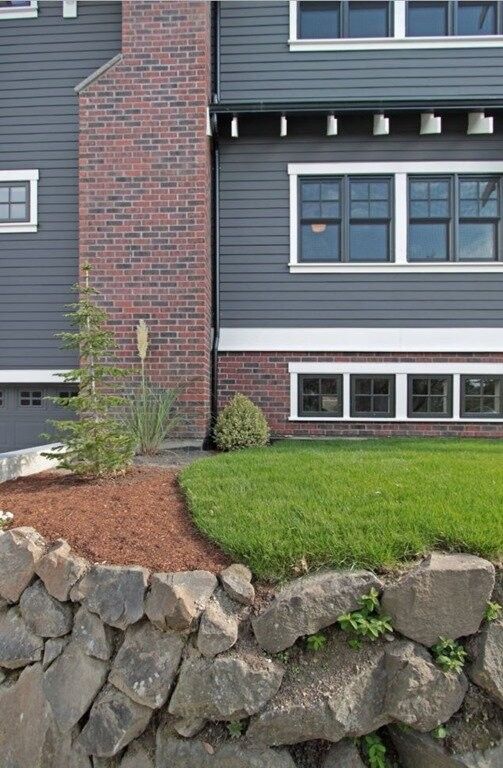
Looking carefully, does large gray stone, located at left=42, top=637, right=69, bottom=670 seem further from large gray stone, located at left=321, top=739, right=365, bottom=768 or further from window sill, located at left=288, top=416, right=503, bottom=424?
window sill, located at left=288, top=416, right=503, bottom=424

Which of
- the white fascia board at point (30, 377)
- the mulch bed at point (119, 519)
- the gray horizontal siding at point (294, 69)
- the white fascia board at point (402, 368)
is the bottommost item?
the mulch bed at point (119, 519)

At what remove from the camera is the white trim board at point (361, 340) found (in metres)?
7.14

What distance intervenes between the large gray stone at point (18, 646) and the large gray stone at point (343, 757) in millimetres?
1546

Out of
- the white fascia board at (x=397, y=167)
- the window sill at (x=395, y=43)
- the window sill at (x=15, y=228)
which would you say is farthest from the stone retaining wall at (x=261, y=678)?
the window sill at (x=395, y=43)

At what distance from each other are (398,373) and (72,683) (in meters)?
5.81

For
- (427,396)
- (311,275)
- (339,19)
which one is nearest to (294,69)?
(339,19)

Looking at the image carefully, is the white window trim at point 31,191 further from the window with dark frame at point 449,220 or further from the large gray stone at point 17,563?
the large gray stone at point 17,563

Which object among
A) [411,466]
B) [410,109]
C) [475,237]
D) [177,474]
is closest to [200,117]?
[410,109]

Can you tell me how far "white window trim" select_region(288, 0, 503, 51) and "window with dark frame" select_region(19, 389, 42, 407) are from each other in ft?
21.2

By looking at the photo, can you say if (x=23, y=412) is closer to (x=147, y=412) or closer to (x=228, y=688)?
(x=147, y=412)

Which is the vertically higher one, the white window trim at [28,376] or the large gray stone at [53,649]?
the white window trim at [28,376]

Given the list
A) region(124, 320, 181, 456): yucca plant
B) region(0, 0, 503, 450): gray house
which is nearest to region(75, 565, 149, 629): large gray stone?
region(124, 320, 181, 456): yucca plant

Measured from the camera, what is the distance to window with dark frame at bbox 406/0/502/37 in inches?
289

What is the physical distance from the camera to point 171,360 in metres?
6.63
